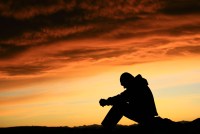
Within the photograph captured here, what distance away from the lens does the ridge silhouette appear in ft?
44.0

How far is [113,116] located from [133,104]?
2.85 feet

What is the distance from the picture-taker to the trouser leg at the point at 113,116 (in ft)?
45.6

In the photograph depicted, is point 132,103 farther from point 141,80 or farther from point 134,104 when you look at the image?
point 141,80

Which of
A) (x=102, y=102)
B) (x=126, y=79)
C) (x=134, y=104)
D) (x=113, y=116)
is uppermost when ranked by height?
(x=126, y=79)

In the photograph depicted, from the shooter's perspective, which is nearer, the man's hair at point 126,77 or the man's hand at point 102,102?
the man's hair at point 126,77

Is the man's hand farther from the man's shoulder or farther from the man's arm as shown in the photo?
the man's shoulder

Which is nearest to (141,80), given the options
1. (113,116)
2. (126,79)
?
(126,79)

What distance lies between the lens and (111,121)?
45.9ft

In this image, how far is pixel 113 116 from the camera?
45.8ft

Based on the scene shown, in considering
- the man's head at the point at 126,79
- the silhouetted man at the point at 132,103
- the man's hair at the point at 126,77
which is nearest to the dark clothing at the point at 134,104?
the silhouetted man at the point at 132,103

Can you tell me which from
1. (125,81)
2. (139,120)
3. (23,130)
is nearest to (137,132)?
(139,120)

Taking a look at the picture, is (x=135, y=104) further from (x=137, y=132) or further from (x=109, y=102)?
(x=137, y=132)

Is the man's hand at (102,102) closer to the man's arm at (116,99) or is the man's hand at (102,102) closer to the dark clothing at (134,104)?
the man's arm at (116,99)

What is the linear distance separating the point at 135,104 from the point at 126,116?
24.7 inches
